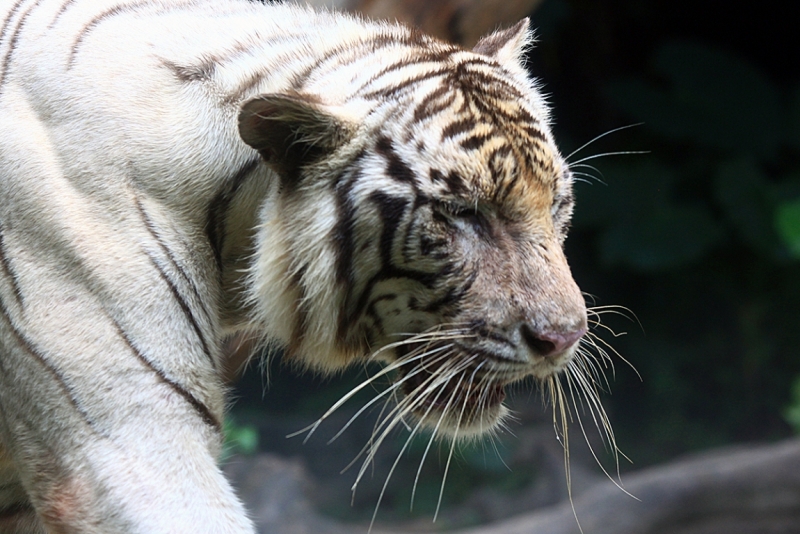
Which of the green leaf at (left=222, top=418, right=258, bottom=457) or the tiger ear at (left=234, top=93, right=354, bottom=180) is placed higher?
the tiger ear at (left=234, top=93, right=354, bottom=180)

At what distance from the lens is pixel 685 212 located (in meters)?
4.96

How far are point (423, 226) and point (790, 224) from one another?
4.12m

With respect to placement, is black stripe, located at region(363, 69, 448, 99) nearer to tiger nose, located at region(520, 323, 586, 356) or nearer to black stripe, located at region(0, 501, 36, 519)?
tiger nose, located at region(520, 323, 586, 356)

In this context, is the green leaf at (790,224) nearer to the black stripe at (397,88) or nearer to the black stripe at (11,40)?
the black stripe at (397,88)

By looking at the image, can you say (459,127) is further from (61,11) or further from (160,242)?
(61,11)

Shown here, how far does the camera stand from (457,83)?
145 cm

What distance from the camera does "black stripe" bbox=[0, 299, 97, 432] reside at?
126 centimetres

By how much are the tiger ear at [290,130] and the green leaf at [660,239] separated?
3.76 meters

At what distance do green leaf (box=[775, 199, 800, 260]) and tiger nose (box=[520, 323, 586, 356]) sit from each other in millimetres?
3953

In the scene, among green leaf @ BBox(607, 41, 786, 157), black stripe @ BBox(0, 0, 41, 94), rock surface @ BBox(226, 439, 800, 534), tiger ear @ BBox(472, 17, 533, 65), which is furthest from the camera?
green leaf @ BBox(607, 41, 786, 157)

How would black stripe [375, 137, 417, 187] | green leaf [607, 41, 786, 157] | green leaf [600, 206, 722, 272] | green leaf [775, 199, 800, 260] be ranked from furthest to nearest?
green leaf [607, 41, 786, 157], green leaf [600, 206, 722, 272], green leaf [775, 199, 800, 260], black stripe [375, 137, 417, 187]

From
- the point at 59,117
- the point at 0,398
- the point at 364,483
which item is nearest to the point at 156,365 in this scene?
the point at 0,398

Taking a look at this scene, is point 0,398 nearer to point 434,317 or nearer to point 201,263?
point 201,263

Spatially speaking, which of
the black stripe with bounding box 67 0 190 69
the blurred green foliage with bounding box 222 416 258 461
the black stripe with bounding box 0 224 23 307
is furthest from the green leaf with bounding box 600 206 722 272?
the black stripe with bounding box 0 224 23 307
